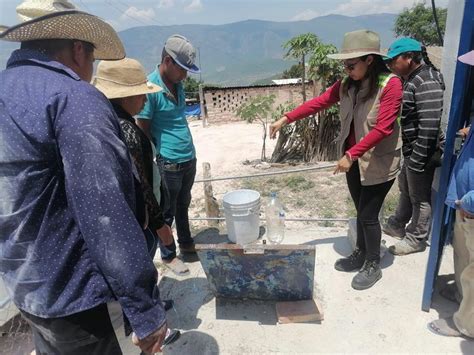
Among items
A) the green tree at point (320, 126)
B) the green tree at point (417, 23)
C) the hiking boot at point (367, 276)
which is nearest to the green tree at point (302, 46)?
the green tree at point (320, 126)

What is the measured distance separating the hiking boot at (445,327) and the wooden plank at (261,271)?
0.85m

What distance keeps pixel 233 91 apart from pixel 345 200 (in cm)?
1726

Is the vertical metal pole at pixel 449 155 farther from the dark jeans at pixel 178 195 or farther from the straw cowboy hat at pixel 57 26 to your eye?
the dark jeans at pixel 178 195

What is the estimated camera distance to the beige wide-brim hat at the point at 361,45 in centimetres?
245

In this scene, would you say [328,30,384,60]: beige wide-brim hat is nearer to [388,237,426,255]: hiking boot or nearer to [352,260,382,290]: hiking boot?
[352,260,382,290]: hiking boot

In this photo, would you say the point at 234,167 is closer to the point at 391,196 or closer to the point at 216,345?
the point at 391,196

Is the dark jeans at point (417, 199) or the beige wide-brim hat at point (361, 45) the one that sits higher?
the beige wide-brim hat at point (361, 45)

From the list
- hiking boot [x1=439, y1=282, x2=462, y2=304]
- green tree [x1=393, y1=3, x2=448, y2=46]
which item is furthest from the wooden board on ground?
green tree [x1=393, y1=3, x2=448, y2=46]

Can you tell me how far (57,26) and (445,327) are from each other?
9.27ft

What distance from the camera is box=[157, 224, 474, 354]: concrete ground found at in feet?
7.98

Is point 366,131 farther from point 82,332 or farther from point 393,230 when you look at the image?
point 82,332

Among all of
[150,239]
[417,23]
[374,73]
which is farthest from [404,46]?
[417,23]

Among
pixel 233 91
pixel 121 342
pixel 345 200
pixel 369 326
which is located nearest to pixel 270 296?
pixel 369 326

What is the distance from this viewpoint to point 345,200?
5.54 meters
